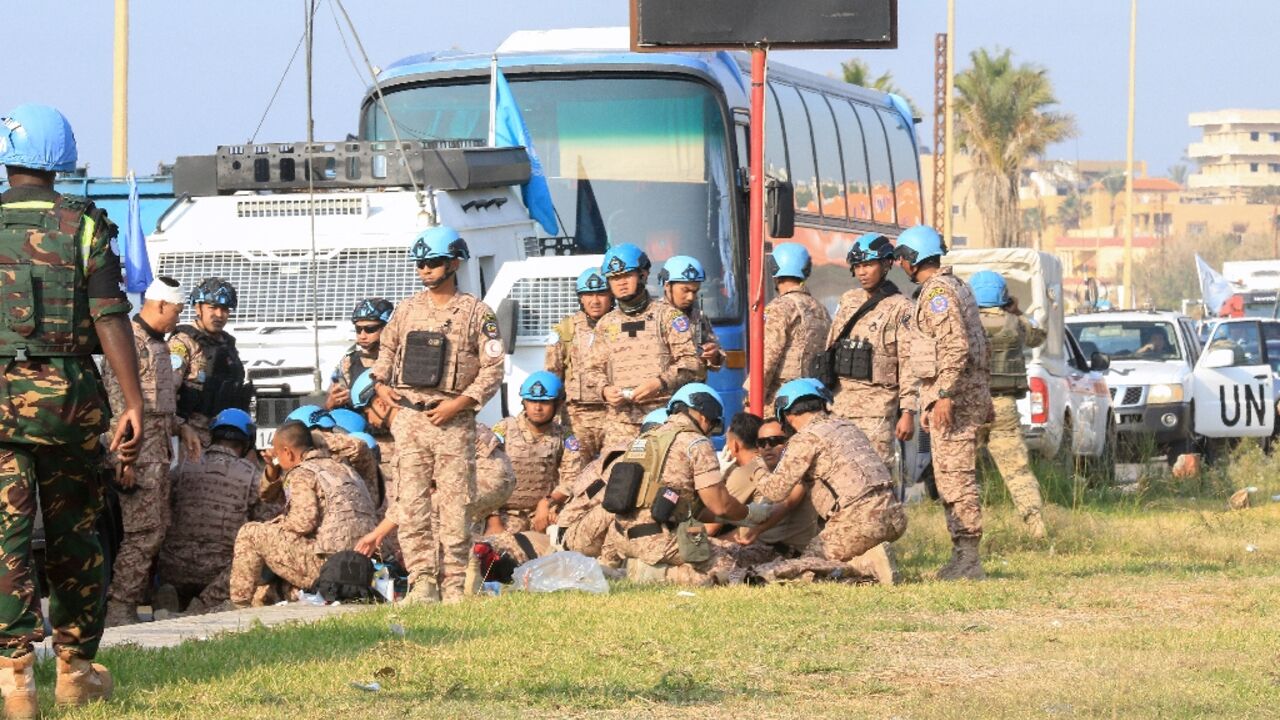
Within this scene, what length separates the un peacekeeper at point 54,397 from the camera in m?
6.66

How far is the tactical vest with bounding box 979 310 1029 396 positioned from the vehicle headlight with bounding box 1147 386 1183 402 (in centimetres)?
752

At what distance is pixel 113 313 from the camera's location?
6.83m

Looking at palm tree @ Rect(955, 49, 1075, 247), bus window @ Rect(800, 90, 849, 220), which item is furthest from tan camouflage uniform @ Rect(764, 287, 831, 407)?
palm tree @ Rect(955, 49, 1075, 247)

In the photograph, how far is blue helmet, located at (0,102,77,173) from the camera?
6.85 meters

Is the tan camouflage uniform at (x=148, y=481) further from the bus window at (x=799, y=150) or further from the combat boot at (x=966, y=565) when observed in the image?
the bus window at (x=799, y=150)

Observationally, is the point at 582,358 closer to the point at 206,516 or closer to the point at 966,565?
the point at 206,516

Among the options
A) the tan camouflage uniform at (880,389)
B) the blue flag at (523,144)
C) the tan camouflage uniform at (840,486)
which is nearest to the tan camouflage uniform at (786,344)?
the tan camouflage uniform at (880,389)

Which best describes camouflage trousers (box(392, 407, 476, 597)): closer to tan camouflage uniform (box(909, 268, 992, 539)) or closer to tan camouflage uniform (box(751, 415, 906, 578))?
tan camouflage uniform (box(751, 415, 906, 578))

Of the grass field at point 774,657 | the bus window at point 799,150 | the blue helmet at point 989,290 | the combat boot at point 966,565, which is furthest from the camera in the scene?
the bus window at point 799,150

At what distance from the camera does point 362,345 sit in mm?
13523

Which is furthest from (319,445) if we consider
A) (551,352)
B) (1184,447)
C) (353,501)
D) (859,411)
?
(1184,447)

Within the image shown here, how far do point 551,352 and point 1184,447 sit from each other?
1212 cm

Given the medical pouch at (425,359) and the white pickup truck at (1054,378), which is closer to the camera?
the medical pouch at (425,359)

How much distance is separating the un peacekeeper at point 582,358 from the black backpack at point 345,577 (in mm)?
2398
